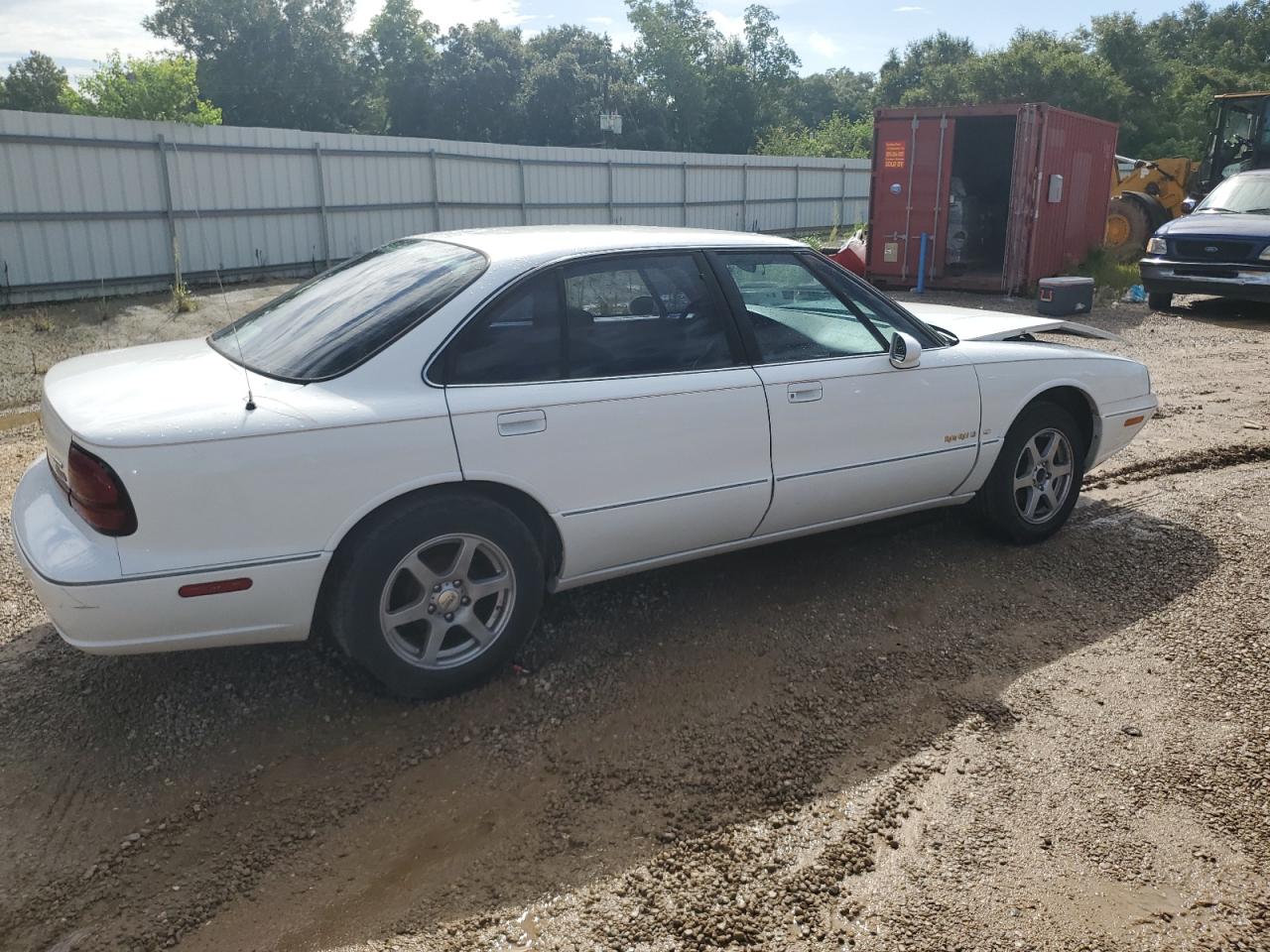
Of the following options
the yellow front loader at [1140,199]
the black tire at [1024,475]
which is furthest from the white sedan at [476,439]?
the yellow front loader at [1140,199]

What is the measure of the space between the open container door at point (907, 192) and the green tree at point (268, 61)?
46666 mm

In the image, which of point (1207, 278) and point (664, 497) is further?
point (1207, 278)

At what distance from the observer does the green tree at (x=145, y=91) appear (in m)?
40.7

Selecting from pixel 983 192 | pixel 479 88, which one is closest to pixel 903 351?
pixel 983 192

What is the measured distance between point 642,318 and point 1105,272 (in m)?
15.1

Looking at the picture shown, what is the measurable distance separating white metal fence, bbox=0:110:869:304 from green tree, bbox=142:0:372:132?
38516 millimetres

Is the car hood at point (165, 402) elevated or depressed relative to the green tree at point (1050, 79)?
depressed

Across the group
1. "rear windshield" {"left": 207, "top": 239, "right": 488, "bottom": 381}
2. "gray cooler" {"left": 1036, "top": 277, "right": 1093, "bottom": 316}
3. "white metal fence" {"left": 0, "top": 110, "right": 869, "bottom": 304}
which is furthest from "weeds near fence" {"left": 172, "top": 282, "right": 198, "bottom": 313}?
"gray cooler" {"left": 1036, "top": 277, "right": 1093, "bottom": 316}

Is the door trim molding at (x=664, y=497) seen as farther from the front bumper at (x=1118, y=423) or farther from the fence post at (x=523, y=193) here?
the fence post at (x=523, y=193)

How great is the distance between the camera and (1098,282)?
16.1 meters

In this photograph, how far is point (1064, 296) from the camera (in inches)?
514

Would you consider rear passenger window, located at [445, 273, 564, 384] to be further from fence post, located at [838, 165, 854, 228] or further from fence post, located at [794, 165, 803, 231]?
fence post, located at [838, 165, 854, 228]

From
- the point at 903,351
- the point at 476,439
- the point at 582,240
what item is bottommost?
the point at 476,439

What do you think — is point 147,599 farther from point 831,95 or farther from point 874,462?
point 831,95
